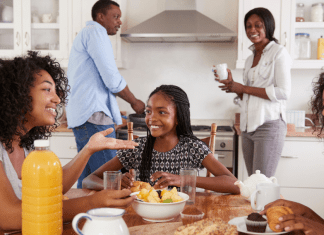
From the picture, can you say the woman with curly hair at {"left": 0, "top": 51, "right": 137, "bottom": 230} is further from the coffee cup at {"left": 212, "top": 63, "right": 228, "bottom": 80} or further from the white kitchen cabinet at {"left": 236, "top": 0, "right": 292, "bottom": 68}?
the white kitchen cabinet at {"left": 236, "top": 0, "right": 292, "bottom": 68}

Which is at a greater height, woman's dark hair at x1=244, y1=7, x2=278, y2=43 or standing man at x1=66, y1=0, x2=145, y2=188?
woman's dark hair at x1=244, y1=7, x2=278, y2=43

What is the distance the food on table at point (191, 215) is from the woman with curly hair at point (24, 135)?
0.58 feet

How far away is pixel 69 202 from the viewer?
0.94m

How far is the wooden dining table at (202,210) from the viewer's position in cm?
90

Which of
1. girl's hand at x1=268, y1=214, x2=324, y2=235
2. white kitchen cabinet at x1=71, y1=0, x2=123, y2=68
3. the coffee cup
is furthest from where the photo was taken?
white kitchen cabinet at x1=71, y1=0, x2=123, y2=68

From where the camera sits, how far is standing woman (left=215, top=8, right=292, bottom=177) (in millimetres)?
2100

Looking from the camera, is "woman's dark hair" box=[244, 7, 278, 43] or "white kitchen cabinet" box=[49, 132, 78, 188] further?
"white kitchen cabinet" box=[49, 132, 78, 188]

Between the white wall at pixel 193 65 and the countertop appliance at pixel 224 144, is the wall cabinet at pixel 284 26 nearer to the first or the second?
the white wall at pixel 193 65

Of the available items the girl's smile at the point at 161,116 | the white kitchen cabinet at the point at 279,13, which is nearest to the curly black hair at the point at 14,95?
the girl's smile at the point at 161,116

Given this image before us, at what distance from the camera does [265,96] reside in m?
2.12

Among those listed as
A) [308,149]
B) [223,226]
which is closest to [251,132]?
[308,149]

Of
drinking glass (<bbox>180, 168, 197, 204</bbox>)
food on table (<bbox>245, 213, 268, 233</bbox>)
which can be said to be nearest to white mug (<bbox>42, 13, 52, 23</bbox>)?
drinking glass (<bbox>180, 168, 197, 204</bbox>)

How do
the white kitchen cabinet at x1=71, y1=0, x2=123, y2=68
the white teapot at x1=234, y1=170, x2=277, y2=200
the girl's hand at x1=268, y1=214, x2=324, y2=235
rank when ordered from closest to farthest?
the girl's hand at x1=268, y1=214, x2=324, y2=235
the white teapot at x1=234, y1=170, x2=277, y2=200
the white kitchen cabinet at x1=71, y1=0, x2=123, y2=68

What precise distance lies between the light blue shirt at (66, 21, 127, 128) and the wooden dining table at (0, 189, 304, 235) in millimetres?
812
